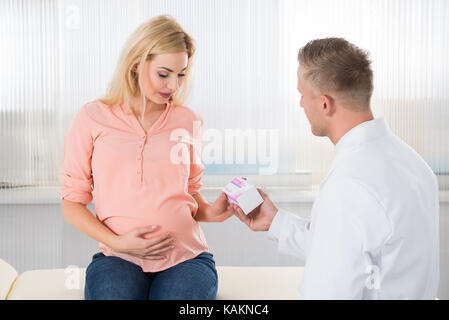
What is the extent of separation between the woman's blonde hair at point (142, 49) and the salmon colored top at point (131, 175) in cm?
5

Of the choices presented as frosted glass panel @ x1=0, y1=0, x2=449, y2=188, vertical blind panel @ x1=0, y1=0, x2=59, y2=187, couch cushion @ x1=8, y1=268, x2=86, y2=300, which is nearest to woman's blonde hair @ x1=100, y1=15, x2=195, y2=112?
couch cushion @ x1=8, y1=268, x2=86, y2=300

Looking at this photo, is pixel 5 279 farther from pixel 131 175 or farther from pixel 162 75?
pixel 162 75

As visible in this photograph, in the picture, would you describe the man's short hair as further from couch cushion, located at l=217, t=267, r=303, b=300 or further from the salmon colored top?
couch cushion, located at l=217, t=267, r=303, b=300

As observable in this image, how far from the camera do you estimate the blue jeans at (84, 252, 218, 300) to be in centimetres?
117

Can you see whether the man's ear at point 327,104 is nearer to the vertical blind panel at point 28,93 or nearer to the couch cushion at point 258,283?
the couch cushion at point 258,283

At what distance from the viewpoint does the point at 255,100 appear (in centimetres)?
232

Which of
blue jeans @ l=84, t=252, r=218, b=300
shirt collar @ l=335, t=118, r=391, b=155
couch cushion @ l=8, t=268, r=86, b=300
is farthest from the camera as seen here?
couch cushion @ l=8, t=268, r=86, b=300

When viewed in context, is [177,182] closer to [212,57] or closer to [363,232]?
[363,232]

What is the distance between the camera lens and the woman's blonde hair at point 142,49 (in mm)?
1296

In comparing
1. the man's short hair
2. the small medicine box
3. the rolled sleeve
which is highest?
the man's short hair

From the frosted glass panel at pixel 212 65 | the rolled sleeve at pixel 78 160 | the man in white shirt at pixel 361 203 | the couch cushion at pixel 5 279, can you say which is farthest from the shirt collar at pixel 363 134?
the frosted glass panel at pixel 212 65

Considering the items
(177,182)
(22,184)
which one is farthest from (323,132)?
(22,184)

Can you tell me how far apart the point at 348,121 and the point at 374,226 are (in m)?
0.28

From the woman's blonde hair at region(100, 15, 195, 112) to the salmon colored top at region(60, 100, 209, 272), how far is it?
1.8 inches
